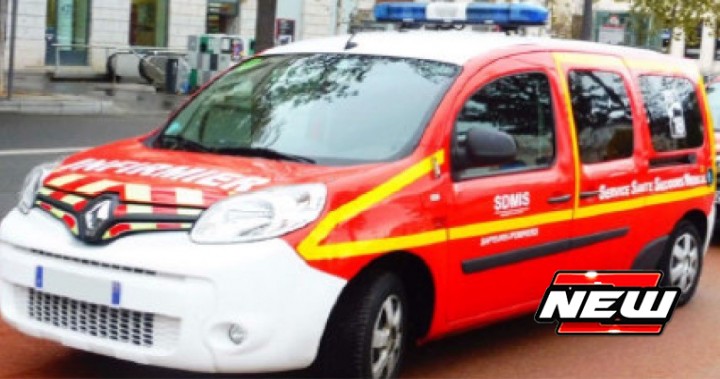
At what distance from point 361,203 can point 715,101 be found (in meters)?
8.02

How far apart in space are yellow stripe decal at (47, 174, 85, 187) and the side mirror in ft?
5.67

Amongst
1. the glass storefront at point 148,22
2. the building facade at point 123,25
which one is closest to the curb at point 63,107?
the building facade at point 123,25

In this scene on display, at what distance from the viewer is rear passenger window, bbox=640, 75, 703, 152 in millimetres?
7066

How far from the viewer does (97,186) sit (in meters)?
4.84

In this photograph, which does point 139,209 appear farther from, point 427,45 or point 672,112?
point 672,112

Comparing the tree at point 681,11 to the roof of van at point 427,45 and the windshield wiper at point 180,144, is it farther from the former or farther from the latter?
the windshield wiper at point 180,144

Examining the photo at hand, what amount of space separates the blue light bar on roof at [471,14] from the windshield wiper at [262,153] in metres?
2.99

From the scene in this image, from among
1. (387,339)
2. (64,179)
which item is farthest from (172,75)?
(387,339)

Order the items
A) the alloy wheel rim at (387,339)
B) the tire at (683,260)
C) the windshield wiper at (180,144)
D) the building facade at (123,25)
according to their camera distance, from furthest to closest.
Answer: the building facade at (123,25) → the tire at (683,260) → the windshield wiper at (180,144) → the alloy wheel rim at (387,339)

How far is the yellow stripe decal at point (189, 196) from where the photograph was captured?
464 centimetres

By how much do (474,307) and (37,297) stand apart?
1.99 meters

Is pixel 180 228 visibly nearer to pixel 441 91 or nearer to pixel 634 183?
pixel 441 91

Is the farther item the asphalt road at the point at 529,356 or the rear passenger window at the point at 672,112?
the rear passenger window at the point at 672,112

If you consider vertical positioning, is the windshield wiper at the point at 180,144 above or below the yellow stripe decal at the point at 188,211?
above
